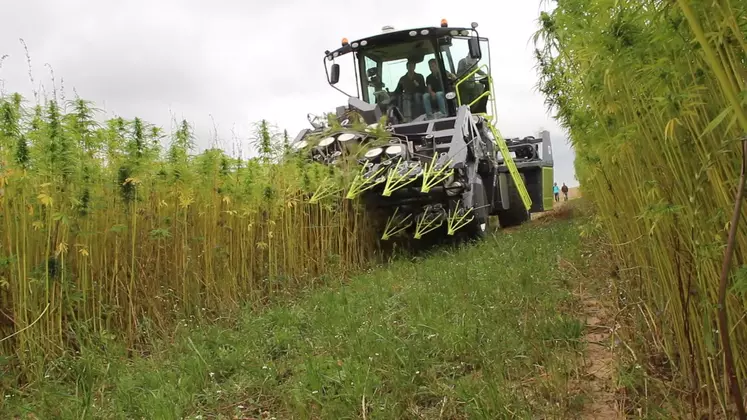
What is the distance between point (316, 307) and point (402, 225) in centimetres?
261

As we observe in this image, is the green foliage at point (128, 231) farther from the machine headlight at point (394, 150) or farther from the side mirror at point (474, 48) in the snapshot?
the side mirror at point (474, 48)

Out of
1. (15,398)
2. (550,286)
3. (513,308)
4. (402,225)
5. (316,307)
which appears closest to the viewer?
(15,398)

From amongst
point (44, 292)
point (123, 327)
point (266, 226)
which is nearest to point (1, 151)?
point (44, 292)

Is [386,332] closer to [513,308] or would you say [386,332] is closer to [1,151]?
[513,308]

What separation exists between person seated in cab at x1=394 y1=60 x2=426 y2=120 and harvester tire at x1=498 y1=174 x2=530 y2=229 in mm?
1912

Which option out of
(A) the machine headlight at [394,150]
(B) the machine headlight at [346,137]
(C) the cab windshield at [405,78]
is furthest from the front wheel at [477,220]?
(B) the machine headlight at [346,137]

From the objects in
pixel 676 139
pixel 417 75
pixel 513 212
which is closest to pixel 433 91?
pixel 417 75

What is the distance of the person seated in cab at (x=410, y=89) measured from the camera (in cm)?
756

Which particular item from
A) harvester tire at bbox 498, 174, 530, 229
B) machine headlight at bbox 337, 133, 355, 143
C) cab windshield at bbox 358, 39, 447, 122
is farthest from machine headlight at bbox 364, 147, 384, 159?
harvester tire at bbox 498, 174, 530, 229

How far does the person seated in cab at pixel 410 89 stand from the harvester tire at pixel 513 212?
6.27ft

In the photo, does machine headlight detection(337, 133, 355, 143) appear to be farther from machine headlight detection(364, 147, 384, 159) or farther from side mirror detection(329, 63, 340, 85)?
side mirror detection(329, 63, 340, 85)

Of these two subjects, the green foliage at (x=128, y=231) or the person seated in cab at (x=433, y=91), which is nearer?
the green foliage at (x=128, y=231)

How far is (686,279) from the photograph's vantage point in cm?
186

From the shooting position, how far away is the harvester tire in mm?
8500
